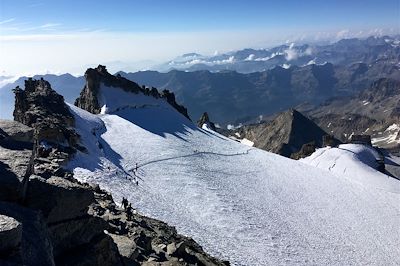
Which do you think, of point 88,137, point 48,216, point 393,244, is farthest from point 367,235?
point 48,216

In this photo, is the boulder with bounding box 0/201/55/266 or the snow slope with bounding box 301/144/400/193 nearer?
the boulder with bounding box 0/201/55/266

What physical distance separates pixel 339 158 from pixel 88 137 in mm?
50938

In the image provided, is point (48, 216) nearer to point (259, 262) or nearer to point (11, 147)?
point (11, 147)

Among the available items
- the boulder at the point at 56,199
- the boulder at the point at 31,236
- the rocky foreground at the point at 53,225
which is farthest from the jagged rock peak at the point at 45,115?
the boulder at the point at 31,236

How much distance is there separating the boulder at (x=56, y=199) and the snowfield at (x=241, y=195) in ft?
59.3

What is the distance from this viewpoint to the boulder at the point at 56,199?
14109mm

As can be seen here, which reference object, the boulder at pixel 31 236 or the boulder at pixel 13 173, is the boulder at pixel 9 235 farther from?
the boulder at pixel 13 173

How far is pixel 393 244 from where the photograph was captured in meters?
43.3

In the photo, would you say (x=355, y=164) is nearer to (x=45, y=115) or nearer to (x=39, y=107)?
(x=45, y=115)

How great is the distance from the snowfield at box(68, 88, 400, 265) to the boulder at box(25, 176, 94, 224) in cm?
1808

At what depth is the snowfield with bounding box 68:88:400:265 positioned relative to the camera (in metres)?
36.5

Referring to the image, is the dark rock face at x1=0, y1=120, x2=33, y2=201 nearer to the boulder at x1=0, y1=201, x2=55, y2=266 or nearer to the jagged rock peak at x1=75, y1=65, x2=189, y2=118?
the boulder at x1=0, y1=201, x2=55, y2=266

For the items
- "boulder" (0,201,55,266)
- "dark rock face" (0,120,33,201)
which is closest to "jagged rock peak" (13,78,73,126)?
"dark rock face" (0,120,33,201)

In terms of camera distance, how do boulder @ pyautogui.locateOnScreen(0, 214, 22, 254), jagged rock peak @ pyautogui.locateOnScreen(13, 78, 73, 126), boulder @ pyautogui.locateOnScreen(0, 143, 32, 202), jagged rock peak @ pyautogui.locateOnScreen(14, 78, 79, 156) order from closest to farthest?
1. boulder @ pyautogui.locateOnScreen(0, 214, 22, 254)
2. boulder @ pyautogui.locateOnScreen(0, 143, 32, 202)
3. jagged rock peak @ pyautogui.locateOnScreen(14, 78, 79, 156)
4. jagged rock peak @ pyautogui.locateOnScreen(13, 78, 73, 126)
